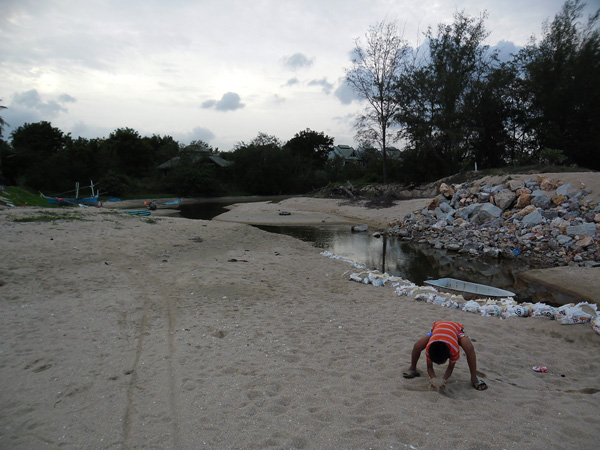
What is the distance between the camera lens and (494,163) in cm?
3042

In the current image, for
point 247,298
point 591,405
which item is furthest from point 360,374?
point 247,298

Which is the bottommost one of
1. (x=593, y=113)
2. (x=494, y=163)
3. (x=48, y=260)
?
(x=48, y=260)

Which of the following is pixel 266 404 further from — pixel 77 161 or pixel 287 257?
pixel 77 161

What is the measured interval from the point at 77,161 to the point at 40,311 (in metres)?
44.3

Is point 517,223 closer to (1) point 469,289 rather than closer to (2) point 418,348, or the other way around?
(1) point 469,289

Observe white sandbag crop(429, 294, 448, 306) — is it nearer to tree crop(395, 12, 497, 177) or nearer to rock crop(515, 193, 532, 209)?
rock crop(515, 193, 532, 209)

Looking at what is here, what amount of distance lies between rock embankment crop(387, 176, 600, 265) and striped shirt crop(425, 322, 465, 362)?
31.8 ft

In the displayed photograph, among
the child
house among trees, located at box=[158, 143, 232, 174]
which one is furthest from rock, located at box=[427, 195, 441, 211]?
house among trees, located at box=[158, 143, 232, 174]

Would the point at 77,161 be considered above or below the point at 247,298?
above

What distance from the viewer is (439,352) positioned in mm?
3502

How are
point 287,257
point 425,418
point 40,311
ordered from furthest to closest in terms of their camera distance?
point 287,257, point 40,311, point 425,418

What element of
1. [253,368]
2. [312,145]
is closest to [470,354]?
[253,368]

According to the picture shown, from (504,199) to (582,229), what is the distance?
3.67 m

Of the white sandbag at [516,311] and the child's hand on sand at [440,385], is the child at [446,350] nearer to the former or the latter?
the child's hand on sand at [440,385]
